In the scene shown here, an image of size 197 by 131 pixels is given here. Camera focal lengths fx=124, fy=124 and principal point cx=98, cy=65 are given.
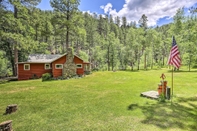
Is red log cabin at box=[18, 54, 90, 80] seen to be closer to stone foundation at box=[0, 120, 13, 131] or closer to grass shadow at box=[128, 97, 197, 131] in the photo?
grass shadow at box=[128, 97, 197, 131]

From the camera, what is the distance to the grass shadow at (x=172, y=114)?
5.10m

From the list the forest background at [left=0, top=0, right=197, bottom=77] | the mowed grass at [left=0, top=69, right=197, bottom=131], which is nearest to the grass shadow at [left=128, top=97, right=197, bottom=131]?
the mowed grass at [left=0, top=69, right=197, bottom=131]

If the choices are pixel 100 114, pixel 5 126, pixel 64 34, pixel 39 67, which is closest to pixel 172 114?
pixel 100 114

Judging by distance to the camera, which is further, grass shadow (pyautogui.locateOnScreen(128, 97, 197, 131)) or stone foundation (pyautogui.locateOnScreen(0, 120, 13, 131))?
grass shadow (pyautogui.locateOnScreen(128, 97, 197, 131))

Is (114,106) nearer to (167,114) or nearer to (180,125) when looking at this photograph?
(167,114)

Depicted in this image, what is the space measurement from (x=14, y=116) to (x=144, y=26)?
41614 millimetres

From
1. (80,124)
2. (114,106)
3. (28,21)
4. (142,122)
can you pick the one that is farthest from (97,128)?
(28,21)

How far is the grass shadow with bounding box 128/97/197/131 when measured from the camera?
16.7 ft

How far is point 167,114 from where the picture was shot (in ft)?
20.0

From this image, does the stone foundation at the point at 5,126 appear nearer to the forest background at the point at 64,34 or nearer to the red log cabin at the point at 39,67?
the forest background at the point at 64,34

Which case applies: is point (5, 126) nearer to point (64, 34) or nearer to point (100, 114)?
point (100, 114)

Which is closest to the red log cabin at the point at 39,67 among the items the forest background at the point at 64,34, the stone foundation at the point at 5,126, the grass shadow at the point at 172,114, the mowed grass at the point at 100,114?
the forest background at the point at 64,34

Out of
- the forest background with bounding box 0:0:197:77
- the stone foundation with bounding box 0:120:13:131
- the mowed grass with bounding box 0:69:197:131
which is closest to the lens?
the stone foundation with bounding box 0:120:13:131

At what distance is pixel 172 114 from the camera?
6094 mm
